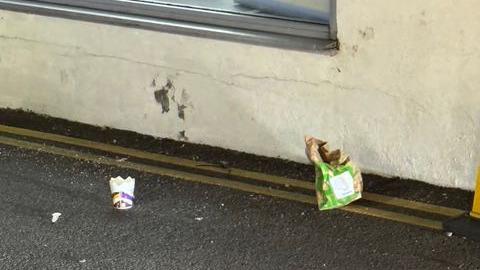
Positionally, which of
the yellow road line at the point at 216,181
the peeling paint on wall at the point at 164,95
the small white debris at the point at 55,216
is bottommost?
the small white debris at the point at 55,216

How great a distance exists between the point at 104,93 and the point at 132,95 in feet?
0.59

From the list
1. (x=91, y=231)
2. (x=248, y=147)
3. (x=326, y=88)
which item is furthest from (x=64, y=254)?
(x=326, y=88)

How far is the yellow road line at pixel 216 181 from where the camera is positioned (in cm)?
Result: 336

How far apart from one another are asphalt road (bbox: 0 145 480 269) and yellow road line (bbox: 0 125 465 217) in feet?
0.54

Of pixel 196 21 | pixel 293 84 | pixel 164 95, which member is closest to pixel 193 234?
pixel 293 84

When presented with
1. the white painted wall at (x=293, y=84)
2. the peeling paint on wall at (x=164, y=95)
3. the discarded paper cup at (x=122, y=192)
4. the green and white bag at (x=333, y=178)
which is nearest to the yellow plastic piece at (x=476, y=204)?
the white painted wall at (x=293, y=84)

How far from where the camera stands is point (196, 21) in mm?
3854

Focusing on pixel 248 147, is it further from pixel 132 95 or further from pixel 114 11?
pixel 114 11

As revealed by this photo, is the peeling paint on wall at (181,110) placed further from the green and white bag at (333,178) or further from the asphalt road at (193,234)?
the green and white bag at (333,178)

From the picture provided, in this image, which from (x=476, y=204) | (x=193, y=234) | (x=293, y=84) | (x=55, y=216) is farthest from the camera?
(x=293, y=84)

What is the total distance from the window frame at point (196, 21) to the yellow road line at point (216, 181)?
2.24 feet

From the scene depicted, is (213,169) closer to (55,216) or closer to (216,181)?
(216,181)

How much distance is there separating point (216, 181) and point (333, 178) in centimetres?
63

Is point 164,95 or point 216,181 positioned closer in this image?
point 216,181
